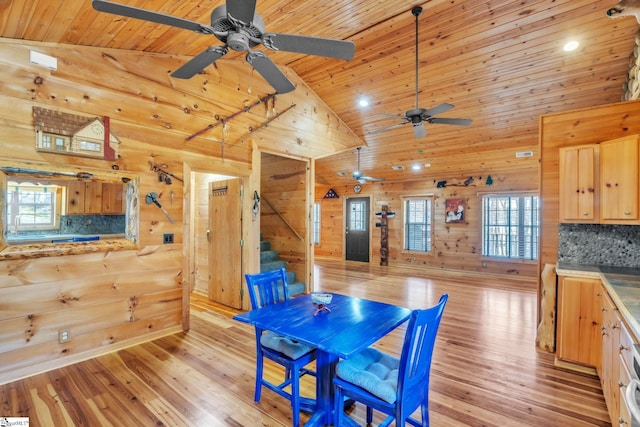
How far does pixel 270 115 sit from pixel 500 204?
612cm

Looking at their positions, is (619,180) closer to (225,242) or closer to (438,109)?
(438,109)

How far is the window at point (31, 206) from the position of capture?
261 centimetres

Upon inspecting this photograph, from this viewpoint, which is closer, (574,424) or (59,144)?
(574,424)

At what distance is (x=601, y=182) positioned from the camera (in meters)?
2.74

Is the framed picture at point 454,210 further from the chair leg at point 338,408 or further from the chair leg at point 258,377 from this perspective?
the chair leg at point 338,408

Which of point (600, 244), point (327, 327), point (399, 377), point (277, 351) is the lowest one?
point (277, 351)

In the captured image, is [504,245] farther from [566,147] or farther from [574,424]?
[574,424]

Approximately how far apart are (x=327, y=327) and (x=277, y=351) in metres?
0.51

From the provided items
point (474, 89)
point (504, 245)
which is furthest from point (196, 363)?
point (504, 245)

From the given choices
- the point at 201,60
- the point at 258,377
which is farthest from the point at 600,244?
the point at 201,60

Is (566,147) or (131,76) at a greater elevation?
(131,76)

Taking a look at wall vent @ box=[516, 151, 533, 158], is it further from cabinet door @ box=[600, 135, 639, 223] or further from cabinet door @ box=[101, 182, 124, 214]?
cabinet door @ box=[101, 182, 124, 214]

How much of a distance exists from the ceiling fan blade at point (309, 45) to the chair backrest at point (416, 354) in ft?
5.46

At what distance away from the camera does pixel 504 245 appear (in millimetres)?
7473
